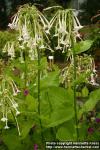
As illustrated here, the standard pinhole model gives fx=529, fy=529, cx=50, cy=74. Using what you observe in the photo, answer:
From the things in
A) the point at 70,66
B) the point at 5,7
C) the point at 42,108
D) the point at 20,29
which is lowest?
the point at 5,7

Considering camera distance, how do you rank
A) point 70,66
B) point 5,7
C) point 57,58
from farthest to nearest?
point 5,7, point 57,58, point 70,66

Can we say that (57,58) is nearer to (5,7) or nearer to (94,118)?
(94,118)

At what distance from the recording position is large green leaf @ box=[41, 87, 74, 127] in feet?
14.3

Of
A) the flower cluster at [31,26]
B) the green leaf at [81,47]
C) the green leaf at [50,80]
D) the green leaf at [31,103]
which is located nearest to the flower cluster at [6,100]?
the green leaf at [31,103]

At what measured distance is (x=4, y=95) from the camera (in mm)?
4281

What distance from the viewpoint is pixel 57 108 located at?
4.43 meters

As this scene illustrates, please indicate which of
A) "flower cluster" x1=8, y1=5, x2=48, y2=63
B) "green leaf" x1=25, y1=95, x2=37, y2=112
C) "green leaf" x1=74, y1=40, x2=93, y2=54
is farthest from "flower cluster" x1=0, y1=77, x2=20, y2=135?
"green leaf" x1=74, y1=40, x2=93, y2=54

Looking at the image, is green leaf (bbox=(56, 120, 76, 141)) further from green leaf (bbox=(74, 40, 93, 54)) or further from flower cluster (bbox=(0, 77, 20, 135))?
green leaf (bbox=(74, 40, 93, 54))

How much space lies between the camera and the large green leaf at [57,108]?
4359mm

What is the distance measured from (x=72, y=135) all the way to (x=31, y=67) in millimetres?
1166

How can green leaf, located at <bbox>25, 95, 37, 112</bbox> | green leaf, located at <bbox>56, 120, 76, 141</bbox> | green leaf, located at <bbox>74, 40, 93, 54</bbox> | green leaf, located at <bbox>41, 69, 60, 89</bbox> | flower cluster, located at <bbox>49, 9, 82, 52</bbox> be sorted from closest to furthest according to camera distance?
flower cluster, located at <bbox>49, 9, 82, 52</bbox>
green leaf, located at <bbox>74, 40, 93, 54</bbox>
green leaf, located at <bbox>56, 120, 76, 141</bbox>
green leaf, located at <bbox>25, 95, 37, 112</bbox>
green leaf, located at <bbox>41, 69, 60, 89</bbox>

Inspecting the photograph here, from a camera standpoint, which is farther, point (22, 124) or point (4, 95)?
point (22, 124)

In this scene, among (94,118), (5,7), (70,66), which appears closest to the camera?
(70,66)

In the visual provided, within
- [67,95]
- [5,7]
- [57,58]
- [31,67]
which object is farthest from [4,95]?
[5,7]
